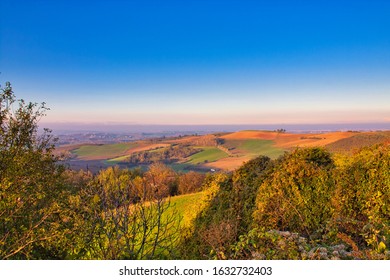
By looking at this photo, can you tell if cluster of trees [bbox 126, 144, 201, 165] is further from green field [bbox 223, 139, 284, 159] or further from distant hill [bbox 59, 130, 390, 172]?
green field [bbox 223, 139, 284, 159]

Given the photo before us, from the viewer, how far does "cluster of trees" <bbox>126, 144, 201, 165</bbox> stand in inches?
1443

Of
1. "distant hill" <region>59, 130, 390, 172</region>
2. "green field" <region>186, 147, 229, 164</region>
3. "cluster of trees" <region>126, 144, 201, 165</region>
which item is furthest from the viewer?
"cluster of trees" <region>126, 144, 201, 165</region>

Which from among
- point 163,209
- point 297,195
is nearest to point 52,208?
point 163,209

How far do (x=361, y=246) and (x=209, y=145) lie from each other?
3277 centimetres

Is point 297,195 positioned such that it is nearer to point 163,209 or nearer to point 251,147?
point 163,209

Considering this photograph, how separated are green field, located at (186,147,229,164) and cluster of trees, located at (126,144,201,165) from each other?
878 mm

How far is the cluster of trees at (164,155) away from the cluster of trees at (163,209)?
2608cm

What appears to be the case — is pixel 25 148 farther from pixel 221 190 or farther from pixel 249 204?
pixel 221 190

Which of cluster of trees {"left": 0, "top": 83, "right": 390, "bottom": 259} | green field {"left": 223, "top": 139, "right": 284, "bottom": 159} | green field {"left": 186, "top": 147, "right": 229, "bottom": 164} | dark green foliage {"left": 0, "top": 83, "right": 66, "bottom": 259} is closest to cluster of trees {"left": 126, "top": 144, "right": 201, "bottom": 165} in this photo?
green field {"left": 186, "top": 147, "right": 229, "bottom": 164}

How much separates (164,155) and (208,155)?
226 inches

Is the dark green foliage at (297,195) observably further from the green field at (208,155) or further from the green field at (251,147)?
the green field at (208,155)

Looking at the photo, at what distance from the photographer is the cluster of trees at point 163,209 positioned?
16.5 feet

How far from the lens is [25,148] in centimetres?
679

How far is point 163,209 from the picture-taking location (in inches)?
224
